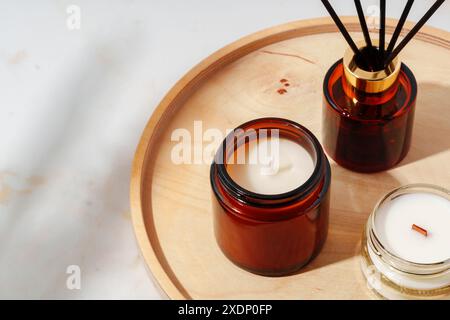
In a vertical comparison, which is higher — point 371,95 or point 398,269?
point 371,95

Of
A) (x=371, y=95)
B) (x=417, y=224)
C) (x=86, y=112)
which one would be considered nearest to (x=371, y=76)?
(x=371, y=95)

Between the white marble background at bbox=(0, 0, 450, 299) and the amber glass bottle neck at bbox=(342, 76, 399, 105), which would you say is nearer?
the amber glass bottle neck at bbox=(342, 76, 399, 105)

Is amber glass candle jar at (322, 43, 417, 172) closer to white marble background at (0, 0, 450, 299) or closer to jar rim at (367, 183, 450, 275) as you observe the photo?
jar rim at (367, 183, 450, 275)

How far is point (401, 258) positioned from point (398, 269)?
1 cm

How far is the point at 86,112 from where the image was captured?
36.5 inches

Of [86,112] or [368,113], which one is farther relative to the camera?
[86,112]

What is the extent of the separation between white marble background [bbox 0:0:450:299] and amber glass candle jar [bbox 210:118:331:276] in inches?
6.5

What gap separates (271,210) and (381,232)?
3.8 inches

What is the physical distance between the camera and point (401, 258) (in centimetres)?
62

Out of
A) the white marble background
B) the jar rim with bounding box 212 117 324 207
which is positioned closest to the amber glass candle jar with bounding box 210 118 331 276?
the jar rim with bounding box 212 117 324 207

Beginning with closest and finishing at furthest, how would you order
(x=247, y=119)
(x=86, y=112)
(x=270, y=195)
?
(x=270, y=195)
(x=247, y=119)
(x=86, y=112)

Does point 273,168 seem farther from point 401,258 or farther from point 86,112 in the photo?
point 86,112

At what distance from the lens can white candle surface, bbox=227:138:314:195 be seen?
640 millimetres

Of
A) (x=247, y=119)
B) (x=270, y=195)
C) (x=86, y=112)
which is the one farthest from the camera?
(x=86, y=112)
